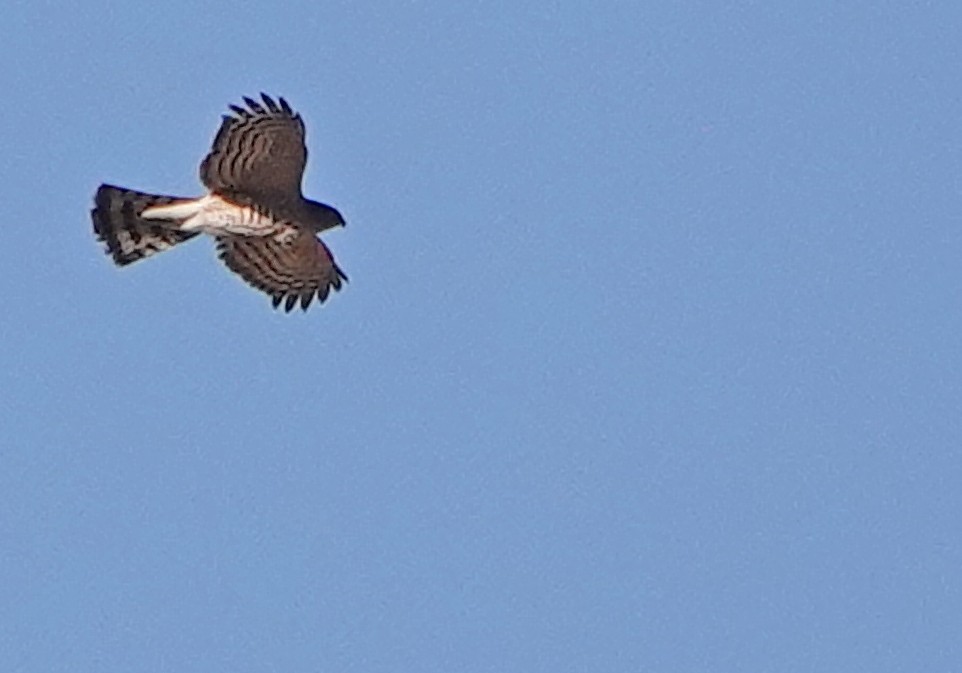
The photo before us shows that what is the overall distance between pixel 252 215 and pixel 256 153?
0.52 meters

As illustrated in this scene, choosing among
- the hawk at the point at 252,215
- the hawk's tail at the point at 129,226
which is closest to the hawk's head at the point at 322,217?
the hawk at the point at 252,215

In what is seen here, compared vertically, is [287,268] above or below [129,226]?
above

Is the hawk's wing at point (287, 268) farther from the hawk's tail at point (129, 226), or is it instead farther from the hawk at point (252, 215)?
the hawk's tail at point (129, 226)

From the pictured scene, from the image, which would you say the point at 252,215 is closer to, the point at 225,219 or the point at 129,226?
the point at 225,219

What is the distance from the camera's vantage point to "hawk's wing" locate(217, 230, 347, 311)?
3253 centimetres

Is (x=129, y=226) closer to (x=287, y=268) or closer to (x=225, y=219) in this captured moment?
(x=225, y=219)

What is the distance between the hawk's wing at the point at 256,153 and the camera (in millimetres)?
31406

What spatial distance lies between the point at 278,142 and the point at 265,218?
2.28ft

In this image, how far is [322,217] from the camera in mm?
32406

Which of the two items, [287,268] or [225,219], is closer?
[225,219]

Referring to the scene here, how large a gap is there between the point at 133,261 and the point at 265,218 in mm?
1125

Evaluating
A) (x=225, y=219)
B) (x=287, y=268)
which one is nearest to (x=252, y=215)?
(x=225, y=219)

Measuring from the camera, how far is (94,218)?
105 feet

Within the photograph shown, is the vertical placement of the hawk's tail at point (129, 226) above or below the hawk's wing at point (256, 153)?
below
